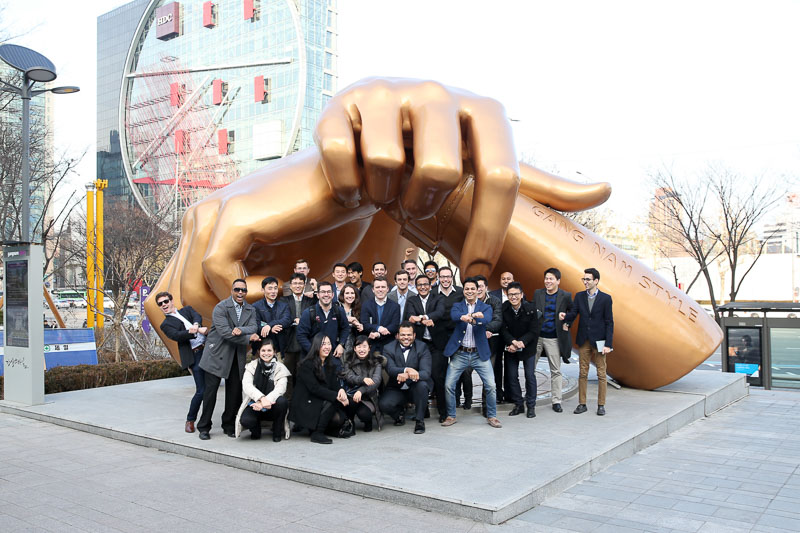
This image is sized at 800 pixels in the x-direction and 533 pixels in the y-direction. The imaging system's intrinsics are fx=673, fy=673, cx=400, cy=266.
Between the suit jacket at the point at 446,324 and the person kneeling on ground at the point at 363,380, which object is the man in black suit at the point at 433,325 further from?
the person kneeling on ground at the point at 363,380

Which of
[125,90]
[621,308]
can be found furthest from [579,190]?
[125,90]

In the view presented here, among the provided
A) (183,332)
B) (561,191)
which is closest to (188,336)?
(183,332)

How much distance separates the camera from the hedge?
11281mm

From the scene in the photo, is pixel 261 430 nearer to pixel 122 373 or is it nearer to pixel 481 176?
pixel 481 176

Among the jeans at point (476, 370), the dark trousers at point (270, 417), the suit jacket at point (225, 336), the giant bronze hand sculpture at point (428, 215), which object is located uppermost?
the giant bronze hand sculpture at point (428, 215)

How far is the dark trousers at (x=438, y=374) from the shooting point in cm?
798

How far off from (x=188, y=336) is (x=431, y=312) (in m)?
2.76

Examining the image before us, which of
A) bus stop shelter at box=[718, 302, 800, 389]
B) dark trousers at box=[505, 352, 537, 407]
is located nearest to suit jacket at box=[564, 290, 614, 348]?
dark trousers at box=[505, 352, 537, 407]

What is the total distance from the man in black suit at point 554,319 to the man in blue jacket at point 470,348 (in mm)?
939

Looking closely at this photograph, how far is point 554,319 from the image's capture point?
832cm

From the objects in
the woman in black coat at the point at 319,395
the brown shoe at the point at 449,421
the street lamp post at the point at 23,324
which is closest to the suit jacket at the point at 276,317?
the woman in black coat at the point at 319,395

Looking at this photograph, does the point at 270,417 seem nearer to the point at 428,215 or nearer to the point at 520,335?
the point at 428,215

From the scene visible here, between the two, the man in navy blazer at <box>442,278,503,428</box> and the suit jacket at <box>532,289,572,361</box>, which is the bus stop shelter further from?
the man in navy blazer at <box>442,278,503,428</box>

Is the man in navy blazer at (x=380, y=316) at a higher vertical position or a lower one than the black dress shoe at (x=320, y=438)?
higher
